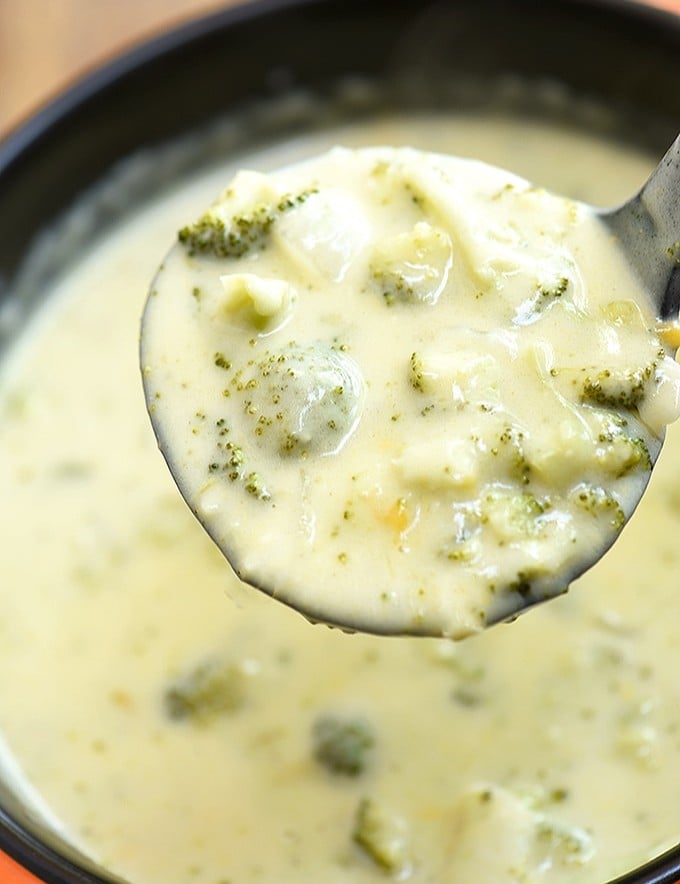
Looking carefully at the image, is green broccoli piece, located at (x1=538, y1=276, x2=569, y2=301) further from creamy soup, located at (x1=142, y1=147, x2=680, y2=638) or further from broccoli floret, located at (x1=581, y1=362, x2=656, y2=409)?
broccoli floret, located at (x1=581, y1=362, x2=656, y2=409)

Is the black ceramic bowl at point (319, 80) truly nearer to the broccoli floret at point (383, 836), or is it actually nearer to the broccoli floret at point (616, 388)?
the broccoli floret at point (616, 388)

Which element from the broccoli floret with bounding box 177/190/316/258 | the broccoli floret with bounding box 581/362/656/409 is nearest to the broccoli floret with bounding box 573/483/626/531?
the broccoli floret with bounding box 581/362/656/409

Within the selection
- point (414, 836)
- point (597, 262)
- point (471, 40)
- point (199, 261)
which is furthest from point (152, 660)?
point (471, 40)

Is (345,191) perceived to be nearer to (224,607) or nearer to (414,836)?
(224,607)

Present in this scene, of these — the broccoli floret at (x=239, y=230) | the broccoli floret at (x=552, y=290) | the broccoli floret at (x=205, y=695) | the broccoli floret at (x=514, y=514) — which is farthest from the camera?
the broccoli floret at (x=205, y=695)

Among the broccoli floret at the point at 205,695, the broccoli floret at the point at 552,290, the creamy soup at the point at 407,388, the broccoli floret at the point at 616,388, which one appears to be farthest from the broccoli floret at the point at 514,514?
the broccoli floret at the point at 205,695

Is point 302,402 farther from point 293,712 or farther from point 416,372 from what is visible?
point 293,712

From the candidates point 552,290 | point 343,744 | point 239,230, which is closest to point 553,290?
point 552,290
